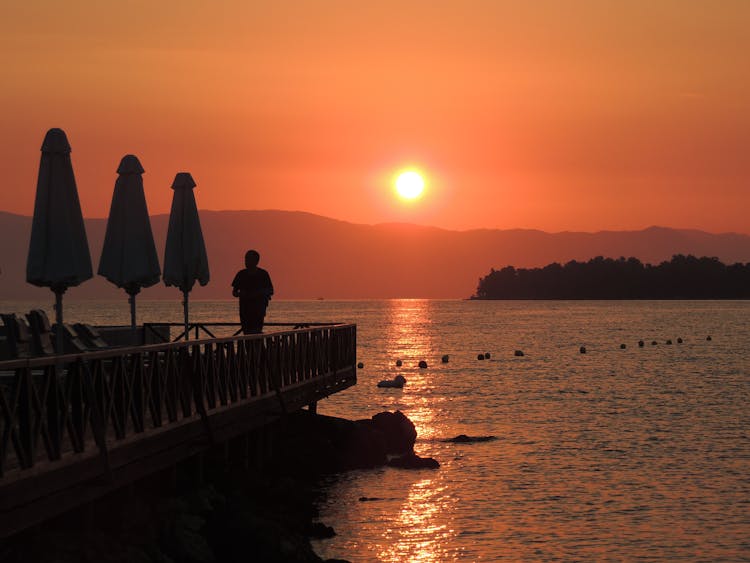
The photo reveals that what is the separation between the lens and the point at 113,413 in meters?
13.3

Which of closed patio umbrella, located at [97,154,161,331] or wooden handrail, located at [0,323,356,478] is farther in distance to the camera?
closed patio umbrella, located at [97,154,161,331]

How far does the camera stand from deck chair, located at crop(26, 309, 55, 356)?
1855 centimetres

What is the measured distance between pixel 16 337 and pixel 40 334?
Answer: 0.96 metres

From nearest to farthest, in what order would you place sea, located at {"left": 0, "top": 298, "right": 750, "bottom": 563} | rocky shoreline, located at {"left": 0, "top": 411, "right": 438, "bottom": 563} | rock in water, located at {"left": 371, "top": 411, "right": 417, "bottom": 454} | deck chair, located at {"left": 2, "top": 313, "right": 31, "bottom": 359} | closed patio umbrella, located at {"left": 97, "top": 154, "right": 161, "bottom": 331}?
rocky shoreline, located at {"left": 0, "top": 411, "right": 438, "bottom": 563} → deck chair, located at {"left": 2, "top": 313, "right": 31, "bottom": 359} → sea, located at {"left": 0, "top": 298, "right": 750, "bottom": 563} → closed patio umbrella, located at {"left": 97, "top": 154, "right": 161, "bottom": 331} → rock in water, located at {"left": 371, "top": 411, "right": 417, "bottom": 454}

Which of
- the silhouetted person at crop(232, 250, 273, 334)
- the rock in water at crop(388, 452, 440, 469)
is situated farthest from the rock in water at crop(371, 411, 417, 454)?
the silhouetted person at crop(232, 250, 273, 334)

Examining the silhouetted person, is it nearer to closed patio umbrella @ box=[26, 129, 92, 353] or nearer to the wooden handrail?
the wooden handrail

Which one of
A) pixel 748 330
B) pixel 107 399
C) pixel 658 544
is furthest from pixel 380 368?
pixel 748 330

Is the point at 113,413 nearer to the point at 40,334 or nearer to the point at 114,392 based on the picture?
the point at 114,392

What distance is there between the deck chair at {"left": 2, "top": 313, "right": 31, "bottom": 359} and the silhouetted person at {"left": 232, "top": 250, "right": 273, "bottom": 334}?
16.3 ft

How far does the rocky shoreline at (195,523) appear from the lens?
41.5ft

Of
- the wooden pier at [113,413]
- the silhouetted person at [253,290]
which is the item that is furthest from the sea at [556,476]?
the silhouetted person at [253,290]

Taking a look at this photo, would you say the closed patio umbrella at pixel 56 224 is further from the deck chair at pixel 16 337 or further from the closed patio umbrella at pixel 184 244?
the closed patio umbrella at pixel 184 244

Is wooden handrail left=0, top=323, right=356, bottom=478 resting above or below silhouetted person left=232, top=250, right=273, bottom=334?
below

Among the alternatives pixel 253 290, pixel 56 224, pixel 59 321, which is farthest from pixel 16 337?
pixel 253 290
